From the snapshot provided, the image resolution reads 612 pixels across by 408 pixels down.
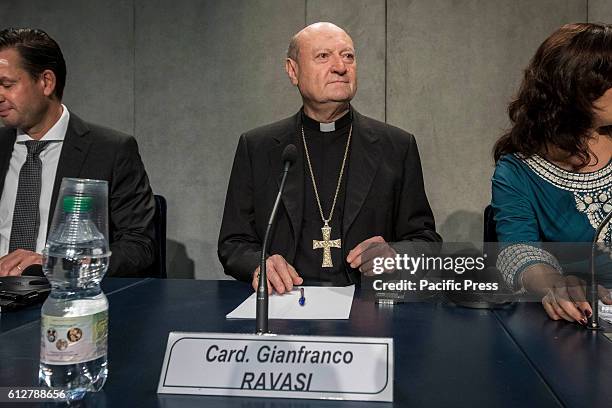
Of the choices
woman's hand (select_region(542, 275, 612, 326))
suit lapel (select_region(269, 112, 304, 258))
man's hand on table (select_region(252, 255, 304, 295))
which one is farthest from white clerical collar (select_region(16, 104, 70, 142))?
woman's hand (select_region(542, 275, 612, 326))

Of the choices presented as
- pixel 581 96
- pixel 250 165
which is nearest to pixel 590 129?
pixel 581 96

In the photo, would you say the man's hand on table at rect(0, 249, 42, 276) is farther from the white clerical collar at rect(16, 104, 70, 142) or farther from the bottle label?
the bottle label

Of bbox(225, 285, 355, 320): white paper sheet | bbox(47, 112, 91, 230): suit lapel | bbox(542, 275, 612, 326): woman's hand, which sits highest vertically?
bbox(47, 112, 91, 230): suit lapel

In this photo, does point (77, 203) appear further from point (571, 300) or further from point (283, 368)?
point (571, 300)

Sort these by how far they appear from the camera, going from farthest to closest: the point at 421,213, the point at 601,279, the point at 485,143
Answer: the point at 485,143 < the point at 421,213 < the point at 601,279

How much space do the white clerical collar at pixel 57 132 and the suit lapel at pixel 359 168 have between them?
1.23m

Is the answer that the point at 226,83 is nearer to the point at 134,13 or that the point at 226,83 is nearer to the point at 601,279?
the point at 134,13

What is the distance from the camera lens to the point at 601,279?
1.29m

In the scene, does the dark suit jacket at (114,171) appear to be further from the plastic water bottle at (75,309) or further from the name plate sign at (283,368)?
the name plate sign at (283,368)

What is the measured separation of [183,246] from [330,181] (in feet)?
5.51

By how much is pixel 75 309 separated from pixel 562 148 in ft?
5.33

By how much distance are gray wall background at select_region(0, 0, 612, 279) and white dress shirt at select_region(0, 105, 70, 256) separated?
1370 millimetres

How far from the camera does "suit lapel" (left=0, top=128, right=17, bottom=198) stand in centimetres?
248

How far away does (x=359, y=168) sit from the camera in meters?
2.45
